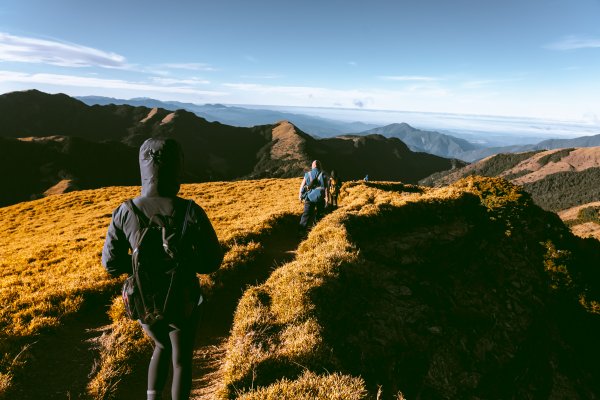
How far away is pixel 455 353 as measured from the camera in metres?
9.22

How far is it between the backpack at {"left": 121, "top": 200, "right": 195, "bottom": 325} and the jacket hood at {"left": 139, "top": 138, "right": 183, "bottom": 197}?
11.0 inches

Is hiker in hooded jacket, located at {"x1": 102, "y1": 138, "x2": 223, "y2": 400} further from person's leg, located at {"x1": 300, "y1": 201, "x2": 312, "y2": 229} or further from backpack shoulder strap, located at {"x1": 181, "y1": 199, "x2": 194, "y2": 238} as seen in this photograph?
person's leg, located at {"x1": 300, "y1": 201, "x2": 312, "y2": 229}

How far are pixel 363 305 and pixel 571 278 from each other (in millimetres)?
13905

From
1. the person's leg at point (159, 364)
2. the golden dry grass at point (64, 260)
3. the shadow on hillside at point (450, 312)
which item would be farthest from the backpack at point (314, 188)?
the person's leg at point (159, 364)

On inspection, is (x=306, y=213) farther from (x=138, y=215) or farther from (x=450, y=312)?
(x=138, y=215)

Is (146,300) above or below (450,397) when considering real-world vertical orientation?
above

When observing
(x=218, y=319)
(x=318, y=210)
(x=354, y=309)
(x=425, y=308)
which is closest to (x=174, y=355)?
(x=218, y=319)

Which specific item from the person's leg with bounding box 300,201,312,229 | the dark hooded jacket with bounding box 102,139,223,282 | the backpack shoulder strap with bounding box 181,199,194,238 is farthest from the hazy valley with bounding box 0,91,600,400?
the backpack shoulder strap with bounding box 181,199,194,238

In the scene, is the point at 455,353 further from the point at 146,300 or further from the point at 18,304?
the point at 18,304

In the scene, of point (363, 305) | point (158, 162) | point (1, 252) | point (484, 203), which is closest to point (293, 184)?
point (484, 203)

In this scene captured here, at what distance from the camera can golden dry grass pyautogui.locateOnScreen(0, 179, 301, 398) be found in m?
6.24

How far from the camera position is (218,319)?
26.4 ft

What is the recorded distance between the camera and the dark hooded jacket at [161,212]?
353 cm

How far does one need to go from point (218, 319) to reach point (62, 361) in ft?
10.4
